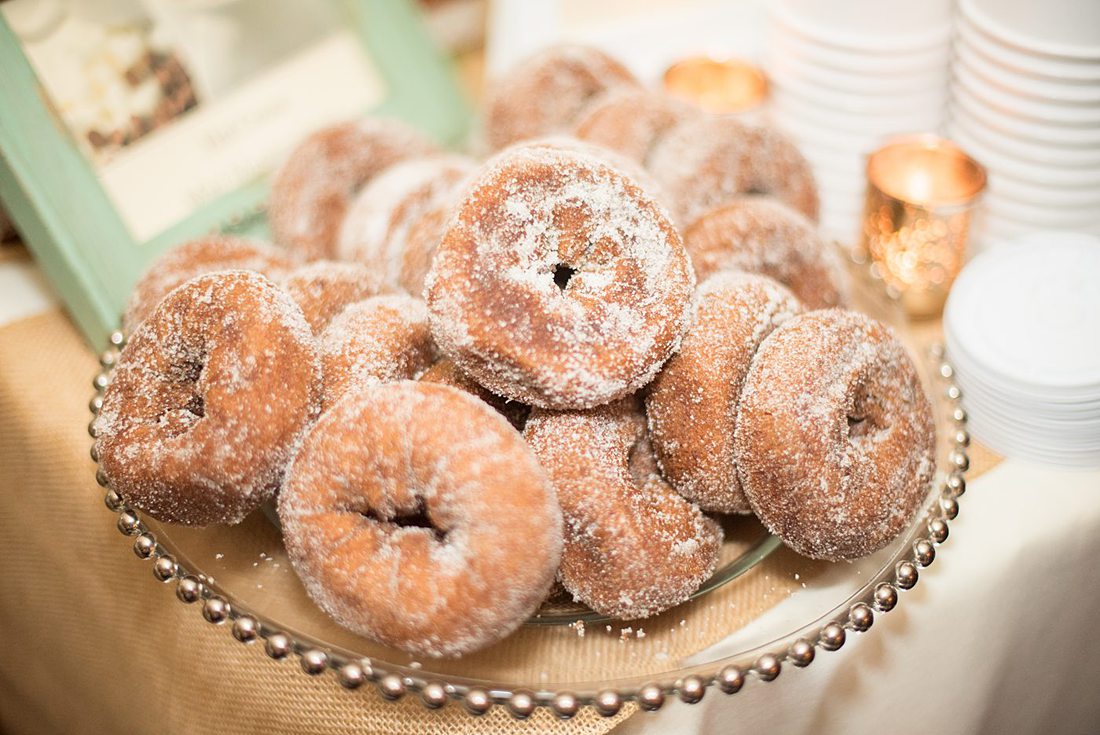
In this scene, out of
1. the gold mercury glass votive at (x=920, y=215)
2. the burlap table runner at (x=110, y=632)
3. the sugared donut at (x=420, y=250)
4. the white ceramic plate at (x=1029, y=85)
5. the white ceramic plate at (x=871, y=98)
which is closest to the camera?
the burlap table runner at (x=110, y=632)

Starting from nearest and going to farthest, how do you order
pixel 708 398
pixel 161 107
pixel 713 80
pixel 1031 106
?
1. pixel 708 398
2. pixel 1031 106
3. pixel 161 107
4. pixel 713 80

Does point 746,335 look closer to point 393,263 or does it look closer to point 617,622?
point 617,622

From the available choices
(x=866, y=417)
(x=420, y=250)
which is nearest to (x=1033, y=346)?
(x=866, y=417)

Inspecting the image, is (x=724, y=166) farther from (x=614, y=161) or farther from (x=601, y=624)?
(x=601, y=624)

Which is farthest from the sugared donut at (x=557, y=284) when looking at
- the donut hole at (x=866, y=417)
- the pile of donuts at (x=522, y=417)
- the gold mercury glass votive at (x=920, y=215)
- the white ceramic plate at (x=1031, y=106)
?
the white ceramic plate at (x=1031, y=106)

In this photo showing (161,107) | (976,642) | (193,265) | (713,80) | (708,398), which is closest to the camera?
(708,398)

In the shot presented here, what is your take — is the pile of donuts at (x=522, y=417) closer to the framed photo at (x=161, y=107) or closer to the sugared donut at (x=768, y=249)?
the sugared donut at (x=768, y=249)

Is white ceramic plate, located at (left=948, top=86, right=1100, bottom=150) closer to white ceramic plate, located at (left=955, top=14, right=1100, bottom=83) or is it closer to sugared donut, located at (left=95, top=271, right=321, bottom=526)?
white ceramic plate, located at (left=955, top=14, right=1100, bottom=83)
